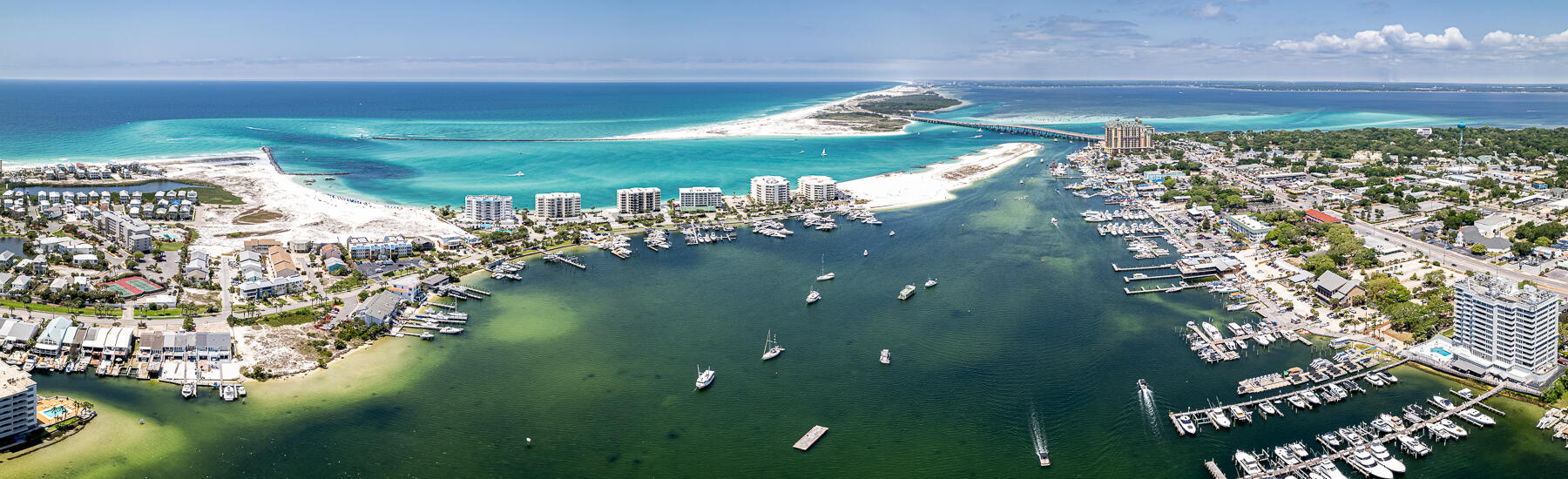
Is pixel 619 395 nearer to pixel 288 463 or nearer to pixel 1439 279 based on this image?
pixel 288 463

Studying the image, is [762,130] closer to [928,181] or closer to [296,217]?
[928,181]

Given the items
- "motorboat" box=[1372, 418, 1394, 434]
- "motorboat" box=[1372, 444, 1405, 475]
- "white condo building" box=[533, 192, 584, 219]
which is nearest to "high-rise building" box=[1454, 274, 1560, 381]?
"motorboat" box=[1372, 418, 1394, 434]

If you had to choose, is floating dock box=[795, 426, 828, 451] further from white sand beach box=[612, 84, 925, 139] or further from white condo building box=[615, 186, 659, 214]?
white sand beach box=[612, 84, 925, 139]

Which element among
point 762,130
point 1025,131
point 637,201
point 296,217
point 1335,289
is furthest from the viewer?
point 1025,131

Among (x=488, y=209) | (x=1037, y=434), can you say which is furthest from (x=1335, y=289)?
(x=488, y=209)

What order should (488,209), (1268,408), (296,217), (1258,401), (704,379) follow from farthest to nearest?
(296,217) < (488,209) < (704,379) < (1258,401) < (1268,408)

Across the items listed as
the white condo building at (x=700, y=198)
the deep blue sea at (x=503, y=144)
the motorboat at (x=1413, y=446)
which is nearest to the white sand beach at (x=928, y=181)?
the deep blue sea at (x=503, y=144)
